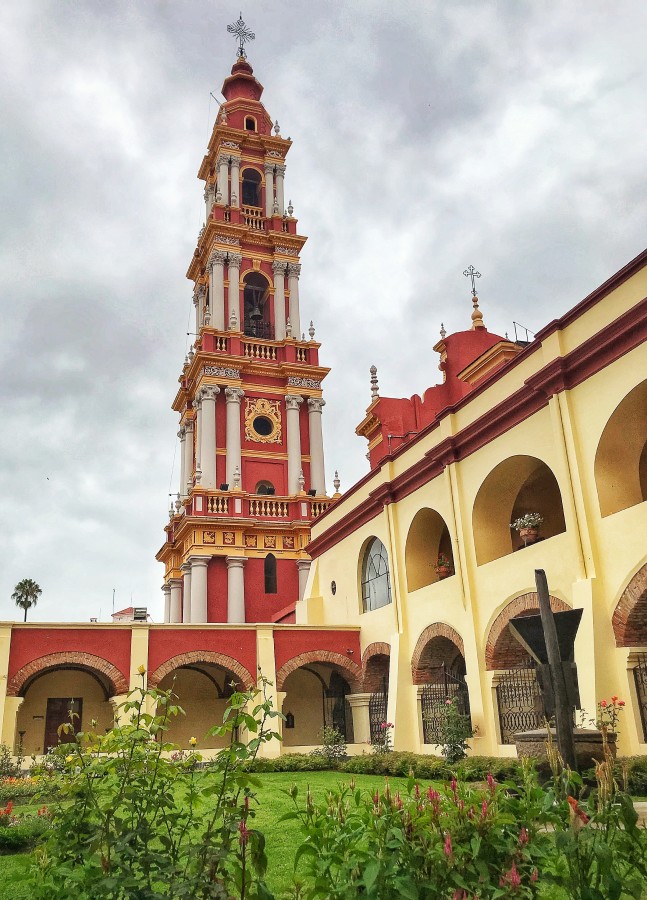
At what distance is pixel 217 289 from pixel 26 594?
99.2ft

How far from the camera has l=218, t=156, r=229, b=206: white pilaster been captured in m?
34.6

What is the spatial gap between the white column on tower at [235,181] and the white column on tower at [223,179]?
9.8 inches

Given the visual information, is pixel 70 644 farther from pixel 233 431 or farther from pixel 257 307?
pixel 257 307

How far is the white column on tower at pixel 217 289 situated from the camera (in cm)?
3241

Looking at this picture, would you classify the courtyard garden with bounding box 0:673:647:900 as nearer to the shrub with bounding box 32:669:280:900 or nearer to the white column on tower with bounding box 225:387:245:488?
the shrub with bounding box 32:669:280:900

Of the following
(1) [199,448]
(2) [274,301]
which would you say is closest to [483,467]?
(1) [199,448]

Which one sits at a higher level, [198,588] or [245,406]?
[245,406]

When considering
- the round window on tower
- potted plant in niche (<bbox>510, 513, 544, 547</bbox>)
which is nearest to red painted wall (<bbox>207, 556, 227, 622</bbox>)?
the round window on tower

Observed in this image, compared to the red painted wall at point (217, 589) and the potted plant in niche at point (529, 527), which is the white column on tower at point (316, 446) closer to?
the red painted wall at point (217, 589)

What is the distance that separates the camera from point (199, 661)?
20.4 m

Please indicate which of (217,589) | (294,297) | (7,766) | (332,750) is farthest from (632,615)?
(294,297)

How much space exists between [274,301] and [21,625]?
19.2 meters

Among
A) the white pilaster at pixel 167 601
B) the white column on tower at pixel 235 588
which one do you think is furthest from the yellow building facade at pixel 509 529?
the white pilaster at pixel 167 601

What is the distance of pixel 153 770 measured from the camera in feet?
14.3
